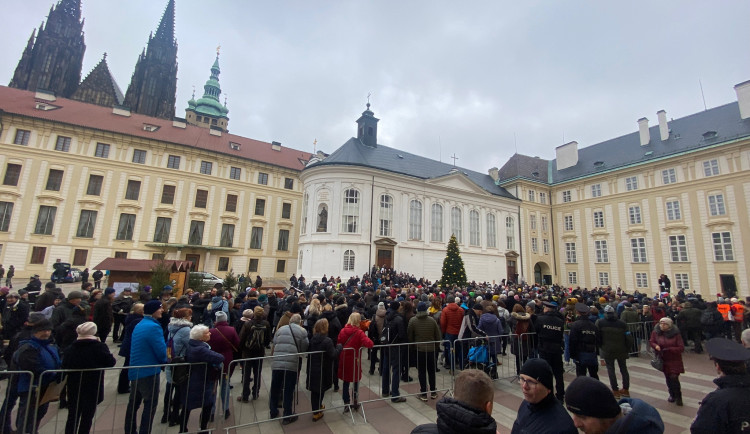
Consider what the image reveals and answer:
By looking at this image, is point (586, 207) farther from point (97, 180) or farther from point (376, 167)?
point (97, 180)

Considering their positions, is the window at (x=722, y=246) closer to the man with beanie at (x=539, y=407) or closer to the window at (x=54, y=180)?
the man with beanie at (x=539, y=407)

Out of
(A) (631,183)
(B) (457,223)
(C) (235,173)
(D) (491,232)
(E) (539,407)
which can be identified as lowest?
(E) (539,407)

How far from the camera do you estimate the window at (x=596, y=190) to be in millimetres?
35031

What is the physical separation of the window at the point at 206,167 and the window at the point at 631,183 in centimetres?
4280

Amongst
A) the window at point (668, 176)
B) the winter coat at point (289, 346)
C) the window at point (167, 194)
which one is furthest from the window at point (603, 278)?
the window at point (167, 194)

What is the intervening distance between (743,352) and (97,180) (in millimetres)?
38171

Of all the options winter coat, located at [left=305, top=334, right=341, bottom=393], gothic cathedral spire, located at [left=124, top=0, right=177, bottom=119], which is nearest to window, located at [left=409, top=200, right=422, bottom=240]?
winter coat, located at [left=305, top=334, right=341, bottom=393]

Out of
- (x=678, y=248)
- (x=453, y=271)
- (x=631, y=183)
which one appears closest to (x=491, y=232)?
(x=453, y=271)

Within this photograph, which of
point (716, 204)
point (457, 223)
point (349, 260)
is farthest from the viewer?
point (457, 223)

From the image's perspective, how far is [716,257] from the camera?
26.8 m

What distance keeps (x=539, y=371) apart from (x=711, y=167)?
126 ft

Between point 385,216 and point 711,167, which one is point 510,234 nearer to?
point 385,216

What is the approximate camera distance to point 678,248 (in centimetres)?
2895

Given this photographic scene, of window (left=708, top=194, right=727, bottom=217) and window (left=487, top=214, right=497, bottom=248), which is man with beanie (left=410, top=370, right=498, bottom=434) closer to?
window (left=487, top=214, right=497, bottom=248)
